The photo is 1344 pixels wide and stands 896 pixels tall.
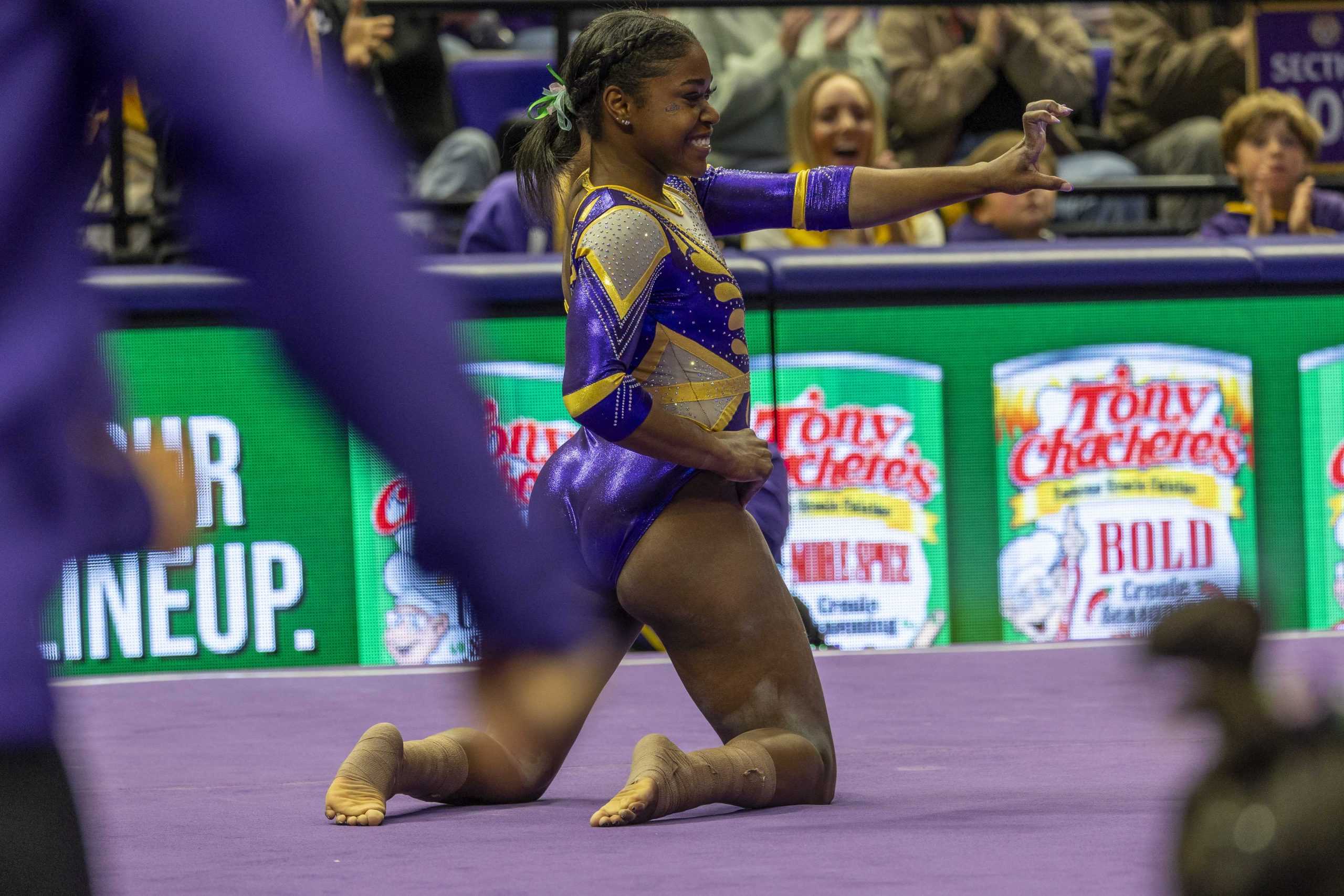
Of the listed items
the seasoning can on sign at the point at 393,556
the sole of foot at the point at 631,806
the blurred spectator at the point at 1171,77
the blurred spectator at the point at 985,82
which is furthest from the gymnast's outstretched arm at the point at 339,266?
the blurred spectator at the point at 1171,77

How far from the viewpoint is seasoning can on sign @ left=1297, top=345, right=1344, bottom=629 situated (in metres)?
5.23

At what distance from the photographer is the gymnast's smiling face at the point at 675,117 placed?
9.81 feet

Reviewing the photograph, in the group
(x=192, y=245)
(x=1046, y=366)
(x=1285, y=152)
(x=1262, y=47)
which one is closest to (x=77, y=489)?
(x=192, y=245)

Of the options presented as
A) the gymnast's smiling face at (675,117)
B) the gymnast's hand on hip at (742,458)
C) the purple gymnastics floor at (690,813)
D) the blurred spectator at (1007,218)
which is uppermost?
the blurred spectator at (1007,218)

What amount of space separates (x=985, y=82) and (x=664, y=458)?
490cm

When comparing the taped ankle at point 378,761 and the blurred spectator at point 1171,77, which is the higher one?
the blurred spectator at point 1171,77

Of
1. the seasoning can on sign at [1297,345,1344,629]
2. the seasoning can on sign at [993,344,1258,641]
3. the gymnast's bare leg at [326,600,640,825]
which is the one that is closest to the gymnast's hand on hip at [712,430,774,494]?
the gymnast's bare leg at [326,600,640,825]

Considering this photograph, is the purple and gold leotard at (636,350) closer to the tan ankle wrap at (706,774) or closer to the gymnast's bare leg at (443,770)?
the gymnast's bare leg at (443,770)

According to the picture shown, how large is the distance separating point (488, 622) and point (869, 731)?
3.02 m

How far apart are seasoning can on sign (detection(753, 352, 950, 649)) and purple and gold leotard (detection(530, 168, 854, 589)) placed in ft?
6.47

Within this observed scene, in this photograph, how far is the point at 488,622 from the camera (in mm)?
926

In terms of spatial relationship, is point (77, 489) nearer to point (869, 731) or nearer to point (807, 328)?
point (869, 731)

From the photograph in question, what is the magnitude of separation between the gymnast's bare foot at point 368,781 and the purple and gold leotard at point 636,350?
42 centimetres

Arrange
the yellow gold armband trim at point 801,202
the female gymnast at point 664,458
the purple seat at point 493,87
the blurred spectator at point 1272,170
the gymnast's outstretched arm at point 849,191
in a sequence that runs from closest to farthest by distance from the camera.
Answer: the female gymnast at point 664,458, the gymnast's outstretched arm at point 849,191, the yellow gold armband trim at point 801,202, the blurred spectator at point 1272,170, the purple seat at point 493,87
